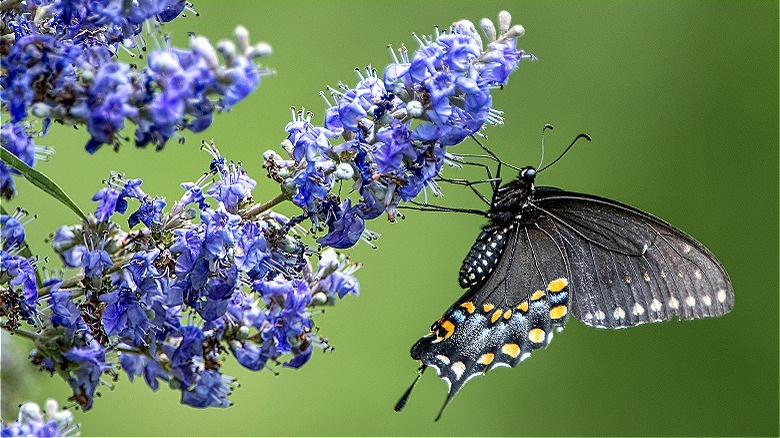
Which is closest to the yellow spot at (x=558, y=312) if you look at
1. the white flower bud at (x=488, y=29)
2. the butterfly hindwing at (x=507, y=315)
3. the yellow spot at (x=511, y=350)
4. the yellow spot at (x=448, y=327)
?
the butterfly hindwing at (x=507, y=315)

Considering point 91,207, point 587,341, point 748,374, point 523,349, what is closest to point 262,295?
point 523,349

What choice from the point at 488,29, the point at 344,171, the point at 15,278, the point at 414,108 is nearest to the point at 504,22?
the point at 488,29

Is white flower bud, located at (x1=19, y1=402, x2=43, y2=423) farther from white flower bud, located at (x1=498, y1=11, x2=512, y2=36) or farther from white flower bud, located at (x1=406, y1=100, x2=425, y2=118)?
white flower bud, located at (x1=498, y1=11, x2=512, y2=36)

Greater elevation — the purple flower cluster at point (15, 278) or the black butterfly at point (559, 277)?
the black butterfly at point (559, 277)

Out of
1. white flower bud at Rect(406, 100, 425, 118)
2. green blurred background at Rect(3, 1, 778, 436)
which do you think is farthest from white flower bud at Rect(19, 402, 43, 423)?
green blurred background at Rect(3, 1, 778, 436)

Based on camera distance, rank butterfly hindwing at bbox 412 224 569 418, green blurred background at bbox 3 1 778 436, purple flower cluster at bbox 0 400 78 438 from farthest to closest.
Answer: green blurred background at bbox 3 1 778 436 → butterfly hindwing at bbox 412 224 569 418 → purple flower cluster at bbox 0 400 78 438

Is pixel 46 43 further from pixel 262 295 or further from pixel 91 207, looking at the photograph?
pixel 91 207

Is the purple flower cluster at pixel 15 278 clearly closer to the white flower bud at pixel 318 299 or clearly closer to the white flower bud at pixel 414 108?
the white flower bud at pixel 318 299

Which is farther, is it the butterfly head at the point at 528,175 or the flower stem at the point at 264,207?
the butterfly head at the point at 528,175
